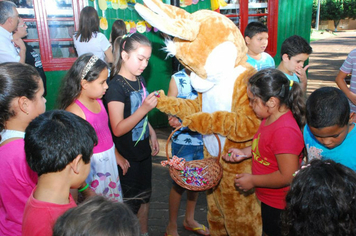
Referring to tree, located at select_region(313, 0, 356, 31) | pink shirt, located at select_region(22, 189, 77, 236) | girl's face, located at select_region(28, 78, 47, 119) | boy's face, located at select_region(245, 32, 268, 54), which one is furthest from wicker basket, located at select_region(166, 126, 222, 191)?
tree, located at select_region(313, 0, 356, 31)

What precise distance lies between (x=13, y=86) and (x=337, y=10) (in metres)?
35.8

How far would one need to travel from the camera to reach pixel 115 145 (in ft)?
9.31

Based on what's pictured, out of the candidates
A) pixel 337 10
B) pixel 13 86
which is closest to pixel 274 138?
pixel 13 86

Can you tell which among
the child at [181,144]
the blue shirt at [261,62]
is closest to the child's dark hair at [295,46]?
the blue shirt at [261,62]

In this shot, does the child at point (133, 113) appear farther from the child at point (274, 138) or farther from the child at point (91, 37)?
the child at point (91, 37)

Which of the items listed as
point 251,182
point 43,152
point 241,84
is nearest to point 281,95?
point 241,84

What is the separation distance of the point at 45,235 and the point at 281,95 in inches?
63.3

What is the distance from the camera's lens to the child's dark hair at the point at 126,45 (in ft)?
8.82

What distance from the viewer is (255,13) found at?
7.11 m

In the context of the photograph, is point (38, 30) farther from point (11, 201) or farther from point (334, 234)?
point (334, 234)

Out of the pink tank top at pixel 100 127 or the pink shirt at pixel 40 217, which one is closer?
the pink shirt at pixel 40 217

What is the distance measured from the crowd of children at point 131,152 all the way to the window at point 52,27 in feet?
11.4

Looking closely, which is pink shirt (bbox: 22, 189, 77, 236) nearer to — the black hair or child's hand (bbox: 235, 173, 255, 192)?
child's hand (bbox: 235, 173, 255, 192)

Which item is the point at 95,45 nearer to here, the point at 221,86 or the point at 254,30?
the point at 254,30
